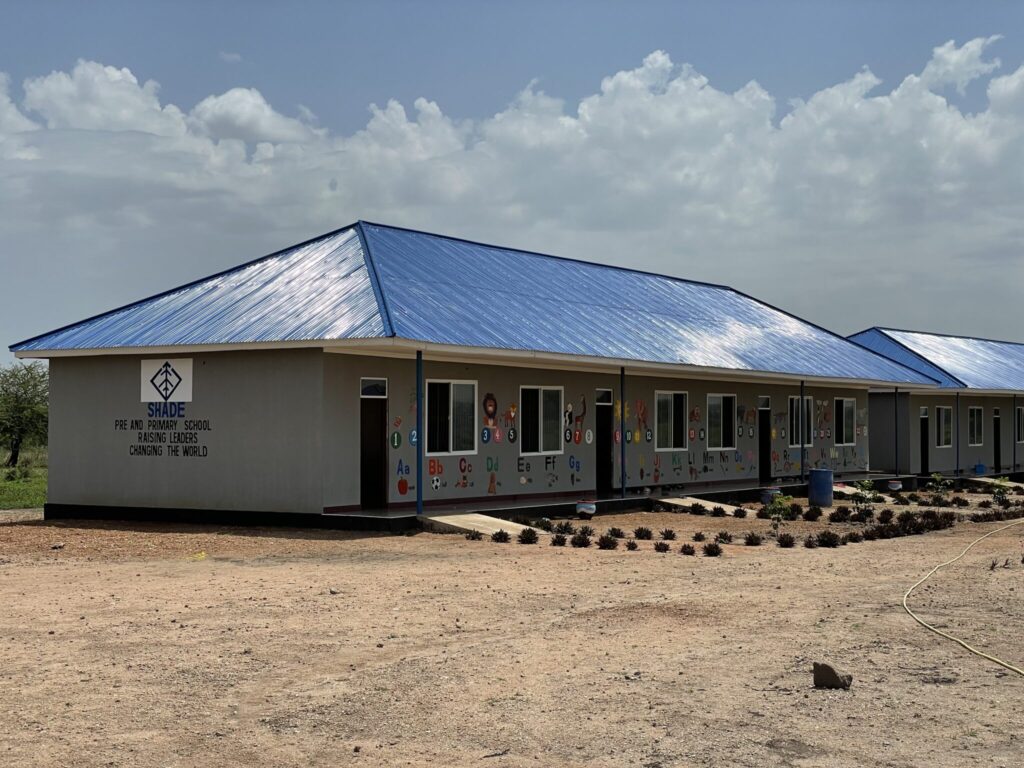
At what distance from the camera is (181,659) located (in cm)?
848

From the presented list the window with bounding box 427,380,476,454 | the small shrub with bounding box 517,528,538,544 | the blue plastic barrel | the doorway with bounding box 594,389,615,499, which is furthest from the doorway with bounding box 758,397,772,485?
the small shrub with bounding box 517,528,538,544

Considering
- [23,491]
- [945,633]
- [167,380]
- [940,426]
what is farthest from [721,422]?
[945,633]

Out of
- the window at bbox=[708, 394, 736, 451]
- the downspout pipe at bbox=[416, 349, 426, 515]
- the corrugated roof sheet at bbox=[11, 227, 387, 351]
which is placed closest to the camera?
the downspout pipe at bbox=[416, 349, 426, 515]

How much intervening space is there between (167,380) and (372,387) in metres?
3.71

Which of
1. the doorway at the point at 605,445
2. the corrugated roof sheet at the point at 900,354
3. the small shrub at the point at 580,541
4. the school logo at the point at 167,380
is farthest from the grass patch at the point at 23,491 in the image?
the corrugated roof sheet at the point at 900,354

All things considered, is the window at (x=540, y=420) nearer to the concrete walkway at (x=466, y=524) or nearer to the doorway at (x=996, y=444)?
the concrete walkway at (x=466, y=524)

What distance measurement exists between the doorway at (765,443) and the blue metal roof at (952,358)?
9.63m

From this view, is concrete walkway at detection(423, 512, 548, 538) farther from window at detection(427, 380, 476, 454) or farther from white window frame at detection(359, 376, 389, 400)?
white window frame at detection(359, 376, 389, 400)

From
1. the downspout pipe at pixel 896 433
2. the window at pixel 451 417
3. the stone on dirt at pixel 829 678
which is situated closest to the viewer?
the stone on dirt at pixel 829 678

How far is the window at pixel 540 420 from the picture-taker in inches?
899

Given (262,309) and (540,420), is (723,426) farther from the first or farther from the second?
(262,309)

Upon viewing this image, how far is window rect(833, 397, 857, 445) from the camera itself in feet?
111

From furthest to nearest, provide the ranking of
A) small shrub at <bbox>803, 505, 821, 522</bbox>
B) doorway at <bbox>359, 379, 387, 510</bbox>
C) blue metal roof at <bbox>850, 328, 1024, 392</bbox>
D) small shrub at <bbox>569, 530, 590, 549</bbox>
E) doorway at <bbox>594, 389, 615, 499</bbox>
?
blue metal roof at <bbox>850, 328, 1024, 392</bbox>
doorway at <bbox>594, 389, 615, 499</bbox>
small shrub at <bbox>803, 505, 821, 522</bbox>
doorway at <bbox>359, 379, 387, 510</bbox>
small shrub at <bbox>569, 530, 590, 549</bbox>

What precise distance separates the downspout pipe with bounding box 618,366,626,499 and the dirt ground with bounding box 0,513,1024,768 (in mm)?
8888
